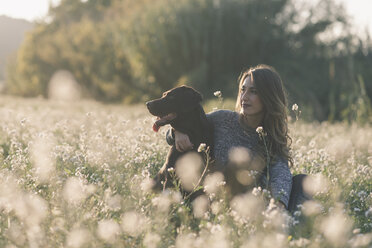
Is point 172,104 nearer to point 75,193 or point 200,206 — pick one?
point 200,206

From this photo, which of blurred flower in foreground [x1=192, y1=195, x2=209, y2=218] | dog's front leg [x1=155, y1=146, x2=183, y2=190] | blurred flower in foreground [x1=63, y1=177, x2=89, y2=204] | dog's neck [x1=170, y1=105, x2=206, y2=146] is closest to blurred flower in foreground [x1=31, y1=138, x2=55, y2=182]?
blurred flower in foreground [x1=63, y1=177, x2=89, y2=204]

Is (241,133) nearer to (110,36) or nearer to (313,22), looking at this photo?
(313,22)

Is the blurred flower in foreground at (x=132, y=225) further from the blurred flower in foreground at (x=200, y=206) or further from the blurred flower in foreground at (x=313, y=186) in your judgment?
the blurred flower in foreground at (x=313, y=186)

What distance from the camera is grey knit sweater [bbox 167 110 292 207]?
404 cm

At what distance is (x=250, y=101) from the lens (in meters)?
Result: 4.16

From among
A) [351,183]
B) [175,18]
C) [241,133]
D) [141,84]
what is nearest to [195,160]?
[241,133]

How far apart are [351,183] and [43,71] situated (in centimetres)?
3239

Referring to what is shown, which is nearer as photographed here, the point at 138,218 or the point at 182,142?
the point at 138,218

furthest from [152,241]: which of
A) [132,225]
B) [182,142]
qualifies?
[182,142]

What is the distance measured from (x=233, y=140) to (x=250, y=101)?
0.41 m

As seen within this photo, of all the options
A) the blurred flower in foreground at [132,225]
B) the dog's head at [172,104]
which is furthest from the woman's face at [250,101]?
the blurred flower in foreground at [132,225]

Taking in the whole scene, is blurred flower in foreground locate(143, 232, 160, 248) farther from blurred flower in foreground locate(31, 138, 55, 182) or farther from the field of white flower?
blurred flower in foreground locate(31, 138, 55, 182)

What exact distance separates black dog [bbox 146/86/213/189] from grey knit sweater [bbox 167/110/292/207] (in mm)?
196

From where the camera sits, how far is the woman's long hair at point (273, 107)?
13.6 feet
